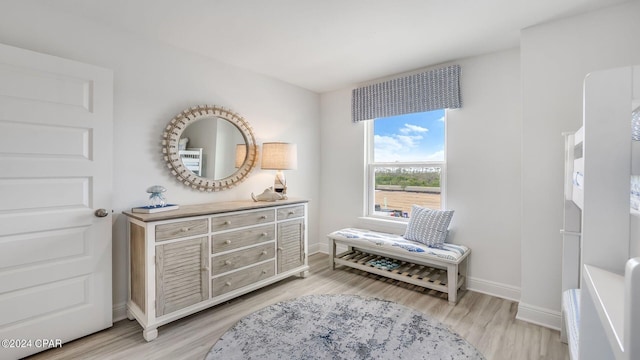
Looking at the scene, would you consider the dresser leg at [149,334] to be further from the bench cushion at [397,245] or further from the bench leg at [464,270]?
the bench leg at [464,270]

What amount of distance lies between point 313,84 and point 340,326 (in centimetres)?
289

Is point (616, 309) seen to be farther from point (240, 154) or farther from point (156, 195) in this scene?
point (240, 154)

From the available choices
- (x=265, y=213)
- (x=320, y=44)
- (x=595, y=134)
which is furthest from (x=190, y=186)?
(x=595, y=134)

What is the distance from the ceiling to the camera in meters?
1.96

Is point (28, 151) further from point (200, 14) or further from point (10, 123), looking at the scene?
point (200, 14)

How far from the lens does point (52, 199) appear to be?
1.89 metres

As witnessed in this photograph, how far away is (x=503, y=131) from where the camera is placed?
265 cm

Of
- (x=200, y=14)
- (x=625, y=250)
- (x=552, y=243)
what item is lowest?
(x=552, y=243)

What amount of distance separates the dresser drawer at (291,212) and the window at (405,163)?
3.45ft

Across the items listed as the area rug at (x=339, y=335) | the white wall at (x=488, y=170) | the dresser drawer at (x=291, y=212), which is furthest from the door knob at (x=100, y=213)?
the white wall at (x=488, y=170)

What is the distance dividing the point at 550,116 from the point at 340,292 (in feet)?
7.71

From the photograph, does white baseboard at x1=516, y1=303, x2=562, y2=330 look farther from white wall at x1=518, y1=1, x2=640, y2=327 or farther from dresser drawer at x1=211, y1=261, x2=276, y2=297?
dresser drawer at x1=211, y1=261, x2=276, y2=297

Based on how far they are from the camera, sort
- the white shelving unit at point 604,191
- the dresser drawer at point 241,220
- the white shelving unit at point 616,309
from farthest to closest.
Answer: the dresser drawer at point 241,220, the white shelving unit at point 604,191, the white shelving unit at point 616,309

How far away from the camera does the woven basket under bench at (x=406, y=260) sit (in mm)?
2570
